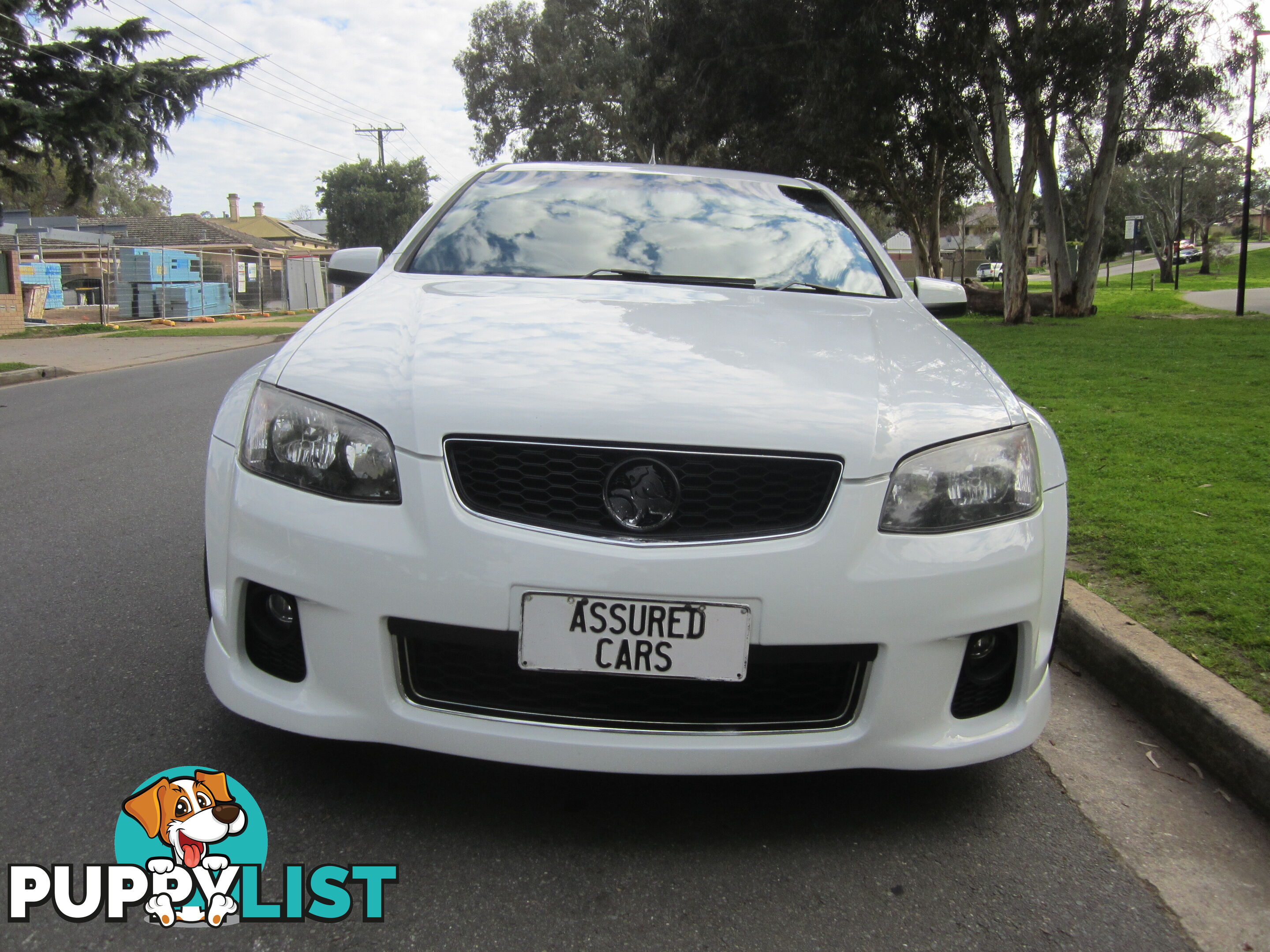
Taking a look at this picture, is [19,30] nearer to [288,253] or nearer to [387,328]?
[387,328]

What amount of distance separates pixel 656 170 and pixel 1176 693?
2393 mm

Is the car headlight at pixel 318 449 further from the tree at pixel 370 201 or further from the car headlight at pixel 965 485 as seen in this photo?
the tree at pixel 370 201

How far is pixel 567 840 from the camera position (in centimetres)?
216

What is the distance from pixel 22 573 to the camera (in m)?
3.95

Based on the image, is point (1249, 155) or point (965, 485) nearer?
point (965, 485)

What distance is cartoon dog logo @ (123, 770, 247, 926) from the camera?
194cm

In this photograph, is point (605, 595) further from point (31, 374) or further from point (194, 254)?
point (194, 254)

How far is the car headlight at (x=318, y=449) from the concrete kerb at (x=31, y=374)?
41.0 feet

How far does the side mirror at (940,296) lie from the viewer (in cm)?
356

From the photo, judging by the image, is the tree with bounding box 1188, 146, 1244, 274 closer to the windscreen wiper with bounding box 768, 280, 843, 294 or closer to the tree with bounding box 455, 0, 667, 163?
the tree with bounding box 455, 0, 667, 163

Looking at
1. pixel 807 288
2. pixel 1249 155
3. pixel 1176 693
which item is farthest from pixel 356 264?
pixel 1249 155

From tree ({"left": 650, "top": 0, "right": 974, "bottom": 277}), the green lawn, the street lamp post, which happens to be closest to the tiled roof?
tree ({"left": 650, "top": 0, "right": 974, "bottom": 277})

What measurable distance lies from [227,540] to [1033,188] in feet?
69.8

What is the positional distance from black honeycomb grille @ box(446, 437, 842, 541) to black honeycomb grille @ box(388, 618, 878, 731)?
0.28 metres
